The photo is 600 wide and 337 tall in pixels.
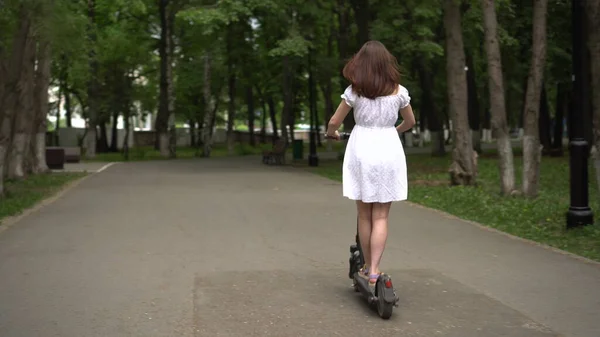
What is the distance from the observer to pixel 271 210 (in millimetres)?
13477

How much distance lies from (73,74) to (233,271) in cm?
3010

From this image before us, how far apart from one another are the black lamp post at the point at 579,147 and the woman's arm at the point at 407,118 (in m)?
4.40

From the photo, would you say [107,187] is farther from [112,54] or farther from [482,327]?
[112,54]

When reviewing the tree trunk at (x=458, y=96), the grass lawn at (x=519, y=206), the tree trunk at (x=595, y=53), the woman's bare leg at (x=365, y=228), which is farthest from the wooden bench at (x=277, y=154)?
the woman's bare leg at (x=365, y=228)

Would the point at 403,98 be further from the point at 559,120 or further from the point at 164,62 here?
the point at 164,62

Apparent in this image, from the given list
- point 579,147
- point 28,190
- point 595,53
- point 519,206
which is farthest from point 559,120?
point 579,147

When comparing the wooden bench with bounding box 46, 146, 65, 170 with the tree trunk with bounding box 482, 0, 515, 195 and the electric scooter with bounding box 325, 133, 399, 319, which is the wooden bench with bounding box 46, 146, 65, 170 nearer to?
the tree trunk with bounding box 482, 0, 515, 195

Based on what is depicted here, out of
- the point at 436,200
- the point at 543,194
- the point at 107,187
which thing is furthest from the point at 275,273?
the point at 107,187

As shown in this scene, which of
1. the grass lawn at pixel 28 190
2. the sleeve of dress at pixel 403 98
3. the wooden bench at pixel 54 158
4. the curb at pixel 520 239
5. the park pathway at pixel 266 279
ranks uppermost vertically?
the sleeve of dress at pixel 403 98

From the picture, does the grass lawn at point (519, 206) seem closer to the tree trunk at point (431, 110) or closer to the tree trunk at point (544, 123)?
the tree trunk at point (544, 123)

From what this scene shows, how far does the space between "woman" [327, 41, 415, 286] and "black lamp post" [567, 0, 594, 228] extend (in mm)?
4802

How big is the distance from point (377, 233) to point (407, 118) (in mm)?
927

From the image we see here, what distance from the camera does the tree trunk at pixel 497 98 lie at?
15672mm

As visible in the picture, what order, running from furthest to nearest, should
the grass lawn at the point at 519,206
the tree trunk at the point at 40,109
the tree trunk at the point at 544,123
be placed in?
the tree trunk at the point at 544,123, the tree trunk at the point at 40,109, the grass lawn at the point at 519,206
